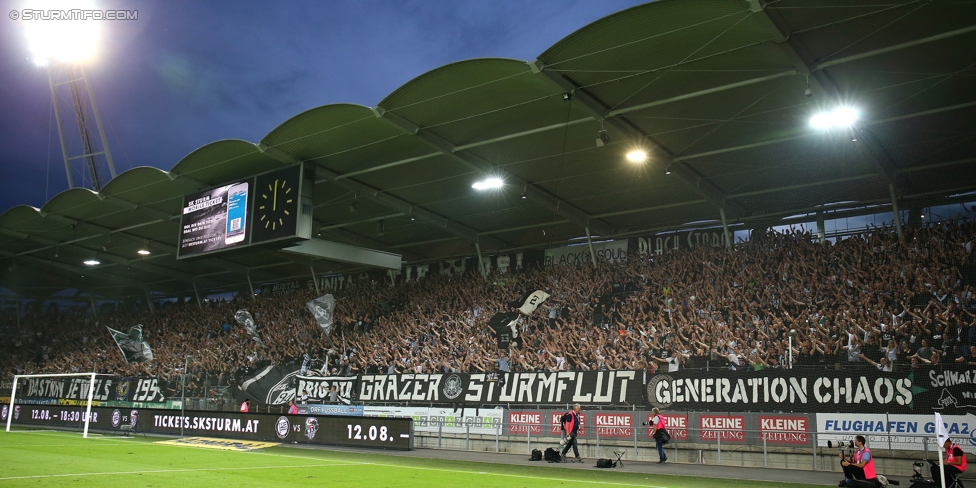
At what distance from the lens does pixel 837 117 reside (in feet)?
58.3

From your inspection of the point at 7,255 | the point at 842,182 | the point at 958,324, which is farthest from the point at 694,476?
the point at 7,255

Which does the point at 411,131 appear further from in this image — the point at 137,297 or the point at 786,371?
the point at 137,297

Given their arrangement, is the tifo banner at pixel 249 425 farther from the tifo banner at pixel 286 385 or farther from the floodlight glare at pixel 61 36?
the floodlight glare at pixel 61 36

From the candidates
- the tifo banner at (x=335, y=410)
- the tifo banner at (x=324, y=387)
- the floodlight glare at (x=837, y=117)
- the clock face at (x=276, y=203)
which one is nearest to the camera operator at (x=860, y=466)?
the floodlight glare at (x=837, y=117)

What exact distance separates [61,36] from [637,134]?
1374 inches

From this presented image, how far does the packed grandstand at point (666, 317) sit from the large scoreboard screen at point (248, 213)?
809 centimetres

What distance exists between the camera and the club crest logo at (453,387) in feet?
83.1

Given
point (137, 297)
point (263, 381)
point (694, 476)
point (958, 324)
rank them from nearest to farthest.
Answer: point (694, 476)
point (958, 324)
point (263, 381)
point (137, 297)

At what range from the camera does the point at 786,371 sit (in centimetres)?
1850

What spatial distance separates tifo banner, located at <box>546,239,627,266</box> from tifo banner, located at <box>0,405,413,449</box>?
13212 millimetres

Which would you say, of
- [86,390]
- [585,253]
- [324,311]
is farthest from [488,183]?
[86,390]

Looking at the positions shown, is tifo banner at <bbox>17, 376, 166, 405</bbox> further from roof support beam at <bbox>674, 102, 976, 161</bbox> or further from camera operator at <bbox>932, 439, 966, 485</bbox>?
camera operator at <bbox>932, 439, 966, 485</bbox>

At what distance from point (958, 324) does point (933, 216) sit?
7633 millimetres

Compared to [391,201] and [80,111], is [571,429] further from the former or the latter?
[80,111]
